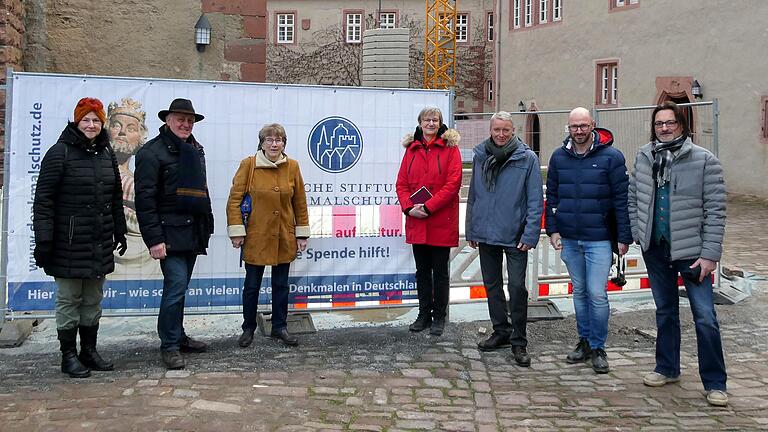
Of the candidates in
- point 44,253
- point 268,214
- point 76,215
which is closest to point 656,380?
point 268,214

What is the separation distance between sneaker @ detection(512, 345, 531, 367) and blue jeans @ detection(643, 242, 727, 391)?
887 millimetres

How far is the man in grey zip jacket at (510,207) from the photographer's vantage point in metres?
5.86

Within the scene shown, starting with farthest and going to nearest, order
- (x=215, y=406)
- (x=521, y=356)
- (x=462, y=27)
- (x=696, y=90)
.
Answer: (x=462, y=27) < (x=696, y=90) < (x=521, y=356) < (x=215, y=406)

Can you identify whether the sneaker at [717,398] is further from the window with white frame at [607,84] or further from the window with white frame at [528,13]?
the window with white frame at [528,13]

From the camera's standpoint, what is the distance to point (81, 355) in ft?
18.0

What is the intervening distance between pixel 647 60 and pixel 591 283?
19.9m

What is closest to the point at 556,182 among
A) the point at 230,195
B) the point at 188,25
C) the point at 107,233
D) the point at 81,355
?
the point at 230,195

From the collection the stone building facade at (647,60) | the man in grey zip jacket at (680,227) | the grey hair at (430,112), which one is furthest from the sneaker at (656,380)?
the stone building facade at (647,60)

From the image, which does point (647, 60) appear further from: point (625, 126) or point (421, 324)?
point (421, 324)

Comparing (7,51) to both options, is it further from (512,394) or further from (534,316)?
(512,394)

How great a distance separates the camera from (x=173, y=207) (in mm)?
5492

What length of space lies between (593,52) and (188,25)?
1866 centimetres

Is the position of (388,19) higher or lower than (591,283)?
higher

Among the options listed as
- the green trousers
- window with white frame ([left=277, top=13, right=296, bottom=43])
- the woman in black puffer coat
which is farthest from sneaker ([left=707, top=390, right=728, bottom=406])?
window with white frame ([left=277, top=13, right=296, bottom=43])
